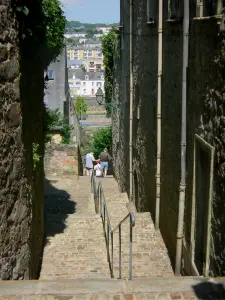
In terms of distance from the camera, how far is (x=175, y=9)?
→ 7.51 meters

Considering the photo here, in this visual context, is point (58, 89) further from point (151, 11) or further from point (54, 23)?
point (54, 23)

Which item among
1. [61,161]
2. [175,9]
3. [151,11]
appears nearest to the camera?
[175,9]

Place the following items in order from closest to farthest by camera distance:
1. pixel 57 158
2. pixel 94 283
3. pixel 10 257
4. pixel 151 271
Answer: pixel 94 283
pixel 10 257
pixel 151 271
pixel 57 158

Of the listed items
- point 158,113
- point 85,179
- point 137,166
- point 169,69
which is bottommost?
point 85,179

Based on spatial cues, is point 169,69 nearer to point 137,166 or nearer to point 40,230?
point 40,230

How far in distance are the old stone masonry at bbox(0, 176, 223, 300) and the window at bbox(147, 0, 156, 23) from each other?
3954 millimetres

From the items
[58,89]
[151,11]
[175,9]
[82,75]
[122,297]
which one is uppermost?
[82,75]

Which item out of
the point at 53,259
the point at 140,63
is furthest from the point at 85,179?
the point at 53,259

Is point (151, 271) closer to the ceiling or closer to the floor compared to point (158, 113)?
closer to the floor

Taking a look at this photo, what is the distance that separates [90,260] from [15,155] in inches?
113

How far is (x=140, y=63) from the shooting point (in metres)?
11.5

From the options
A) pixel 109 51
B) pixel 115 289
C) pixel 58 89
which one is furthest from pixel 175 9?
pixel 58 89

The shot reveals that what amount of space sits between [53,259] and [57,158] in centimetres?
866

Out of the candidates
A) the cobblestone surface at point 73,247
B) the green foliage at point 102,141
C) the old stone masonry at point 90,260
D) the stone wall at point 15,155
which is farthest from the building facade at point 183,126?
the green foliage at point 102,141
